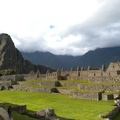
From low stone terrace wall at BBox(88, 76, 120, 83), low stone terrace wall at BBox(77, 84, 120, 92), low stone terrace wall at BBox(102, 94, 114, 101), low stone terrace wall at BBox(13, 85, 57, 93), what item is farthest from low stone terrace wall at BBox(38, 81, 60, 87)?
low stone terrace wall at BBox(102, 94, 114, 101)

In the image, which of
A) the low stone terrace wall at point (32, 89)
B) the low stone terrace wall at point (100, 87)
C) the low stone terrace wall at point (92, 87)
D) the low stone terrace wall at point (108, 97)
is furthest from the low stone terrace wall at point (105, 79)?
the low stone terrace wall at point (32, 89)

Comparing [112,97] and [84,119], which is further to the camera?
[112,97]

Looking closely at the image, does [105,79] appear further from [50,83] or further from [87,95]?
[50,83]

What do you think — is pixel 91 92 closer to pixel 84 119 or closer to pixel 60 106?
pixel 60 106

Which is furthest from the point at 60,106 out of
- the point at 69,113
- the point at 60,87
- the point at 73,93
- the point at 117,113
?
the point at 60,87

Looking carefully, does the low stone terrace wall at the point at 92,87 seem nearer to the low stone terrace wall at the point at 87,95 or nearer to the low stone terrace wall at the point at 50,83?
the low stone terrace wall at the point at 87,95

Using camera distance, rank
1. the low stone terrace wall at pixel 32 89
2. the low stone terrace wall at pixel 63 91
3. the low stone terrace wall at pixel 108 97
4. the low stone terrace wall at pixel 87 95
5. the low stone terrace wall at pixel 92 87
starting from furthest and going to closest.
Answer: the low stone terrace wall at pixel 32 89
the low stone terrace wall at pixel 63 91
the low stone terrace wall at pixel 92 87
the low stone terrace wall at pixel 87 95
the low stone terrace wall at pixel 108 97

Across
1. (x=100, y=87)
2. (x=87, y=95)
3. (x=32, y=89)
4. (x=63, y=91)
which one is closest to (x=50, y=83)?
(x=32, y=89)

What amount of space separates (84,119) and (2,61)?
174 metres

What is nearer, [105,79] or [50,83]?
[105,79]

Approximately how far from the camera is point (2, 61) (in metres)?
196

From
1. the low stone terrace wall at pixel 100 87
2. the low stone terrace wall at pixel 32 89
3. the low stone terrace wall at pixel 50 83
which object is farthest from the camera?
the low stone terrace wall at pixel 50 83

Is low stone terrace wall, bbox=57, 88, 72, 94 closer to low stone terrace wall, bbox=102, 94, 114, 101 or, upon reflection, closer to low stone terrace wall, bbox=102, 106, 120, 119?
low stone terrace wall, bbox=102, 94, 114, 101

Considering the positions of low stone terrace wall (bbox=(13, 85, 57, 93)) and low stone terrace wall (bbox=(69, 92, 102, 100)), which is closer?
low stone terrace wall (bbox=(69, 92, 102, 100))
